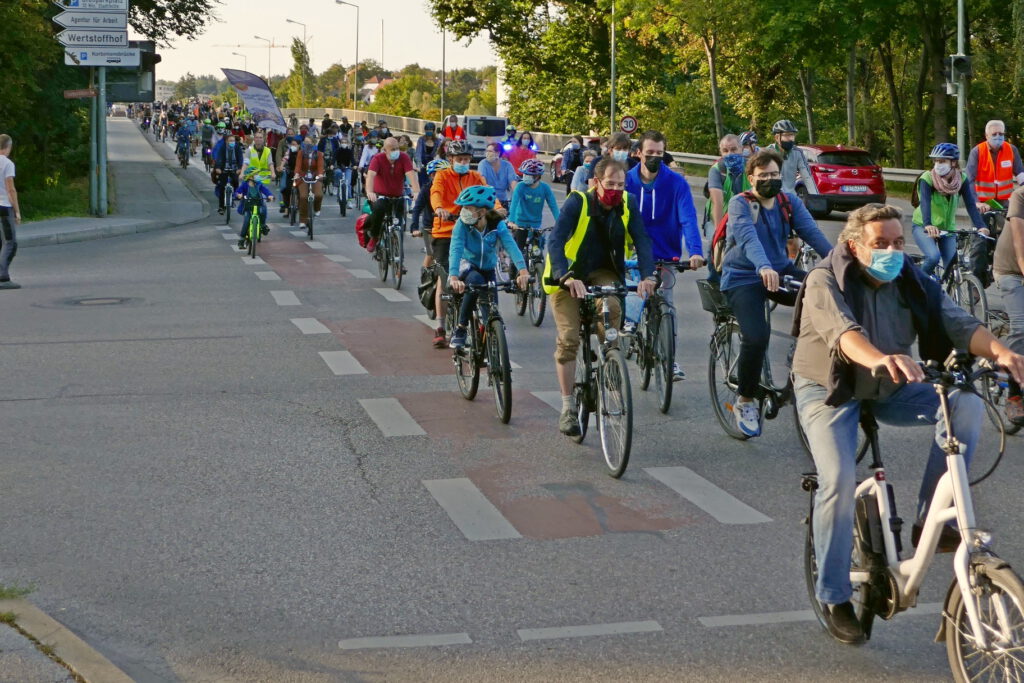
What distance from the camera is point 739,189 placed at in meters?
12.9

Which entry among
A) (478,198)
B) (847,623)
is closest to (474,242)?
(478,198)

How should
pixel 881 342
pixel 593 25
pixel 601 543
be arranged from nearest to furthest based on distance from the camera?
pixel 881 342, pixel 601 543, pixel 593 25

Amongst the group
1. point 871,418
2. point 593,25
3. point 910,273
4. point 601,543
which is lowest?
point 601,543

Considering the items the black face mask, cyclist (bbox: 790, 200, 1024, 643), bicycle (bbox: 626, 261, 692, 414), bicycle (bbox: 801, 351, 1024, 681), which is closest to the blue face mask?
cyclist (bbox: 790, 200, 1024, 643)

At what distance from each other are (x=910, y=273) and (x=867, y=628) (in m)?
1.22

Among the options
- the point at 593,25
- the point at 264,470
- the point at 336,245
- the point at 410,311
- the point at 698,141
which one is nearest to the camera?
the point at 264,470

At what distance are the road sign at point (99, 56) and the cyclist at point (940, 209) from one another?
2087 centimetres

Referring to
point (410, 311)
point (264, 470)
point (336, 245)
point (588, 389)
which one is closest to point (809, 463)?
point (588, 389)

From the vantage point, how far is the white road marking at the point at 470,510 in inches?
275

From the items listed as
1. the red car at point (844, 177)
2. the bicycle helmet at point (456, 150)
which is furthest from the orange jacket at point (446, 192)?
the red car at point (844, 177)

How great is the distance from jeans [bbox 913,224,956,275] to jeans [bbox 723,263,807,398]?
4.31 metres

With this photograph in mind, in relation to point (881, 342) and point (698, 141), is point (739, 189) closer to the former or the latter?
point (881, 342)

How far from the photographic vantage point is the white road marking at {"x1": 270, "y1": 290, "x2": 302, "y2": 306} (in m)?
16.6

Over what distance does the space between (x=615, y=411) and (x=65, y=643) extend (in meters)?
3.74
